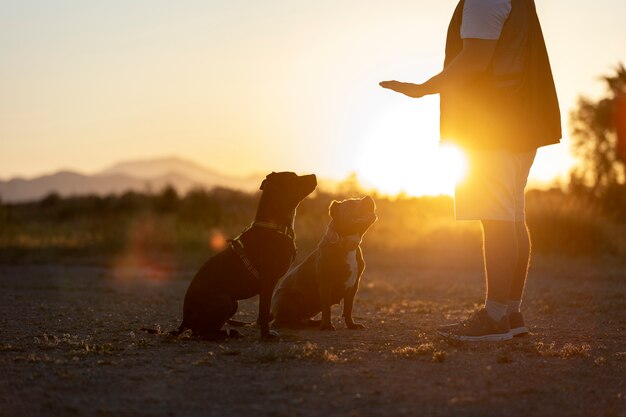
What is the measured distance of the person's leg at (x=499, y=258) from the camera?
6.07 m

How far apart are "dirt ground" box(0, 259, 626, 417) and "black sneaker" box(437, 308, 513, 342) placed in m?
0.09

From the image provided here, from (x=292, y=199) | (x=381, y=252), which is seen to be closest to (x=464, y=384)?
(x=292, y=199)

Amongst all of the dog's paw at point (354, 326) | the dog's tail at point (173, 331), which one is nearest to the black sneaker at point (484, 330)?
the dog's paw at point (354, 326)

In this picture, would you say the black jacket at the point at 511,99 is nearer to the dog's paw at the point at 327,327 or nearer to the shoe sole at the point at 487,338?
the shoe sole at the point at 487,338

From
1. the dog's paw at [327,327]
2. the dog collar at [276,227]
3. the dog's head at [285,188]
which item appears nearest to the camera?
the dog collar at [276,227]

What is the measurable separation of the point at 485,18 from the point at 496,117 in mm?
754

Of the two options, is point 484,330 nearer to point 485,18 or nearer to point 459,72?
point 459,72

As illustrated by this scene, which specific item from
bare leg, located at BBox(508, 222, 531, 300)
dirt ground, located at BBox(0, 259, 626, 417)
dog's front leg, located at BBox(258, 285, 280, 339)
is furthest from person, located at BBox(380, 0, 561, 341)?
dog's front leg, located at BBox(258, 285, 280, 339)

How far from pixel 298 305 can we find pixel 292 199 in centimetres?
104

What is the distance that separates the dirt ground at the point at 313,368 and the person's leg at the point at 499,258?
377 millimetres

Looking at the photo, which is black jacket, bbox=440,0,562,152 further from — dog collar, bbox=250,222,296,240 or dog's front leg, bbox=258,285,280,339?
dog's front leg, bbox=258,285,280,339

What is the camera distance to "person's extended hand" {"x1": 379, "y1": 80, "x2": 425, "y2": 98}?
20.2 feet


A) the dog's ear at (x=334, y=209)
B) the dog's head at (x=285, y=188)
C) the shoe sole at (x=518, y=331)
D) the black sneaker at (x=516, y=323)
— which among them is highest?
the dog's head at (x=285, y=188)

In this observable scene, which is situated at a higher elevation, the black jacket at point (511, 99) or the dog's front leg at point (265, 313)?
the black jacket at point (511, 99)
